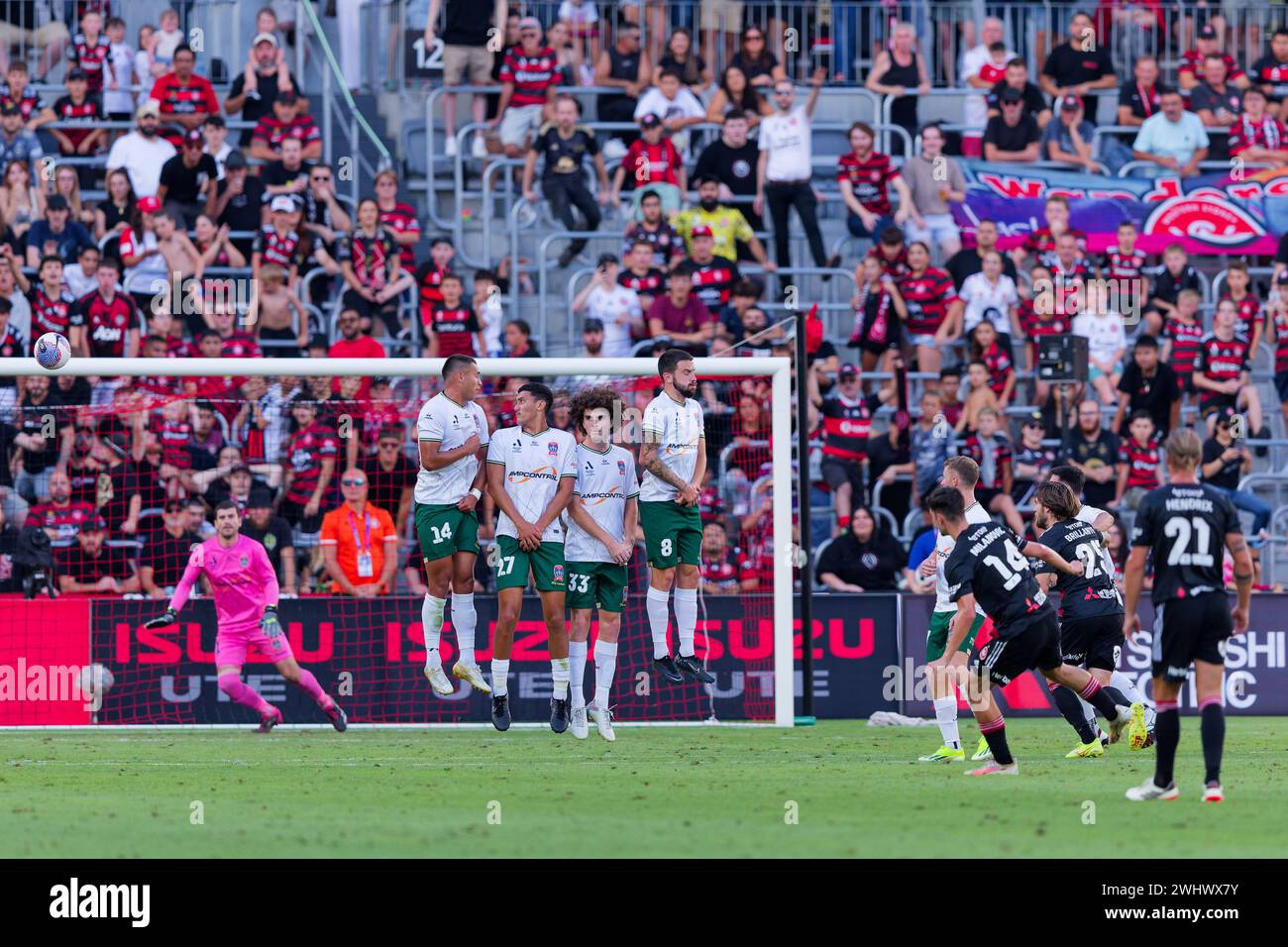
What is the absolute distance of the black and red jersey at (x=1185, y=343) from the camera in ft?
71.4

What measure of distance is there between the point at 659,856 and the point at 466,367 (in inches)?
255

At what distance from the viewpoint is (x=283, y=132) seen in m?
22.2

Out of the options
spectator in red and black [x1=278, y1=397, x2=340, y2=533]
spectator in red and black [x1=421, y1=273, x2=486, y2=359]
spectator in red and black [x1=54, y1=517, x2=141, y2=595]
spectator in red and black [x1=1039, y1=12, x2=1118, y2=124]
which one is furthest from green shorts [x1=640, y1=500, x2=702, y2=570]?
spectator in red and black [x1=1039, y1=12, x2=1118, y2=124]

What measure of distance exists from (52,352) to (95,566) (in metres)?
3.47

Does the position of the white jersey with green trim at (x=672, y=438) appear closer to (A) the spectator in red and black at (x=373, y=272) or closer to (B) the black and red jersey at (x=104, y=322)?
(A) the spectator in red and black at (x=373, y=272)

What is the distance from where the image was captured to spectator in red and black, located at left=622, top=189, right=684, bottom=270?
21469 mm

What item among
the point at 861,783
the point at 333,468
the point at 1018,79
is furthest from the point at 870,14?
the point at 861,783

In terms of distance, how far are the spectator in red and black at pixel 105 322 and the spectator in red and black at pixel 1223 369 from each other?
1123 centimetres

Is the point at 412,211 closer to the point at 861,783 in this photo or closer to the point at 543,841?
the point at 861,783

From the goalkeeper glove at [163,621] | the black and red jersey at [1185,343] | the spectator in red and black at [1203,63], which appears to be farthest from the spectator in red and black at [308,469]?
the spectator in red and black at [1203,63]

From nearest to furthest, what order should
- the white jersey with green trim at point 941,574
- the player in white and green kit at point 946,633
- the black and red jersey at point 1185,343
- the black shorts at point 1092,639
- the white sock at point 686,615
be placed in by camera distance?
the player in white and green kit at point 946,633 < the white jersey with green trim at point 941,574 < the black shorts at point 1092,639 < the white sock at point 686,615 < the black and red jersey at point 1185,343

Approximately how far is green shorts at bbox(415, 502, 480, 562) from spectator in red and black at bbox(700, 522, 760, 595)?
407 cm

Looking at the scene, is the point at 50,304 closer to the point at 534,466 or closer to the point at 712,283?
the point at 712,283

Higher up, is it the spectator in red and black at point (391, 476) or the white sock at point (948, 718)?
the spectator in red and black at point (391, 476)
